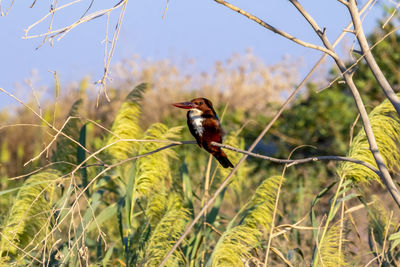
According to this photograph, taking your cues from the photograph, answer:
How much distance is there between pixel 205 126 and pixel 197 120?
6 centimetres

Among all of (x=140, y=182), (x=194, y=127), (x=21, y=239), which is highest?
(x=194, y=127)

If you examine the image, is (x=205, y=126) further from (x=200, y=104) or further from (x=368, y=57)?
(x=368, y=57)

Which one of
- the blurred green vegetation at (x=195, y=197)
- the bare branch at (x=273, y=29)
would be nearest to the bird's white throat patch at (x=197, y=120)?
the blurred green vegetation at (x=195, y=197)

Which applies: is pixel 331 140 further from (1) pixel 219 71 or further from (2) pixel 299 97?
(1) pixel 219 71

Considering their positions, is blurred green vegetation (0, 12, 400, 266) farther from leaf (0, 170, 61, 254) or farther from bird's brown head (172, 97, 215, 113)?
bird's brown head (172, 97, 215, 113)

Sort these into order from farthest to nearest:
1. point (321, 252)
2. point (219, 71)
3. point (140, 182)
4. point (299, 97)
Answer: point (219, 71) < point (299, 97) < point (140, 182) < point (321, 252)

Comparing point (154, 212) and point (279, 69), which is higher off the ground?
point (279, 69)

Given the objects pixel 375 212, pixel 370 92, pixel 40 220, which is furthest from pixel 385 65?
pixel 40 220

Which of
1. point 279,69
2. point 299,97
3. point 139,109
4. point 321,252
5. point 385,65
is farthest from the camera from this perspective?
point 279,69

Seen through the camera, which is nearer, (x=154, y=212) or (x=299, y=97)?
(x=154, y=212)

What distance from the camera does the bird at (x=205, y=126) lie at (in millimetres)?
2965

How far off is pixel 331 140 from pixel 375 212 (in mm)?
3117

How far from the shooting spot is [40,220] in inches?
142

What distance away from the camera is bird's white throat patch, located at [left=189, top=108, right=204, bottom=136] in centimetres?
301
